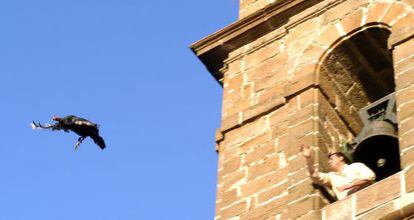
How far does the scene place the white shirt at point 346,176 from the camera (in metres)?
14.0

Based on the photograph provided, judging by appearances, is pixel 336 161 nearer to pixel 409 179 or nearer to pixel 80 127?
pixel 409 179

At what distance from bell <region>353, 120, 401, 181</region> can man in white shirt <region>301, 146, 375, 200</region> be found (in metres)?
0.34

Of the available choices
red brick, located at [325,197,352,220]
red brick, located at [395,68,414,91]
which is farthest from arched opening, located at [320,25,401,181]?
red brick, located at [325,197,352,220]

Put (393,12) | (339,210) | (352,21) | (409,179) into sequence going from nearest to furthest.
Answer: (409,179), (339,210), (393,12), (352,21)

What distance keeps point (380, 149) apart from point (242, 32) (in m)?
2.71

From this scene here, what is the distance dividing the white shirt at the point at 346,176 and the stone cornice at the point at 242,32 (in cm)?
274

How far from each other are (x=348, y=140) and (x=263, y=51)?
1.68 meters

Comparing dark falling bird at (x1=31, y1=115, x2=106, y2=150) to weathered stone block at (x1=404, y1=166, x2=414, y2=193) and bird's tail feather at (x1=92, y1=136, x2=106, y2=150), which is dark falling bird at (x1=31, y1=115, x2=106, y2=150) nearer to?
bird's tail feather at (x1=92, y1=136, x2=106, y2=150)

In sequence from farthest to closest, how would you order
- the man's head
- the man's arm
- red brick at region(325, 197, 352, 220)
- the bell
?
the bell
the man's head
the man's arm
red brick at region(325, 197, 352, 220)

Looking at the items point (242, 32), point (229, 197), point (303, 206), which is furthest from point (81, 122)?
point (303, 206)

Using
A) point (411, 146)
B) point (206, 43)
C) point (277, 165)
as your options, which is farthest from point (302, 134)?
point (206, 43)

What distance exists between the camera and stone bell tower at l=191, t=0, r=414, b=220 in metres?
14.1

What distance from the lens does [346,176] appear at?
14.1 m

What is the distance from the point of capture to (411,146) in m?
13.8
